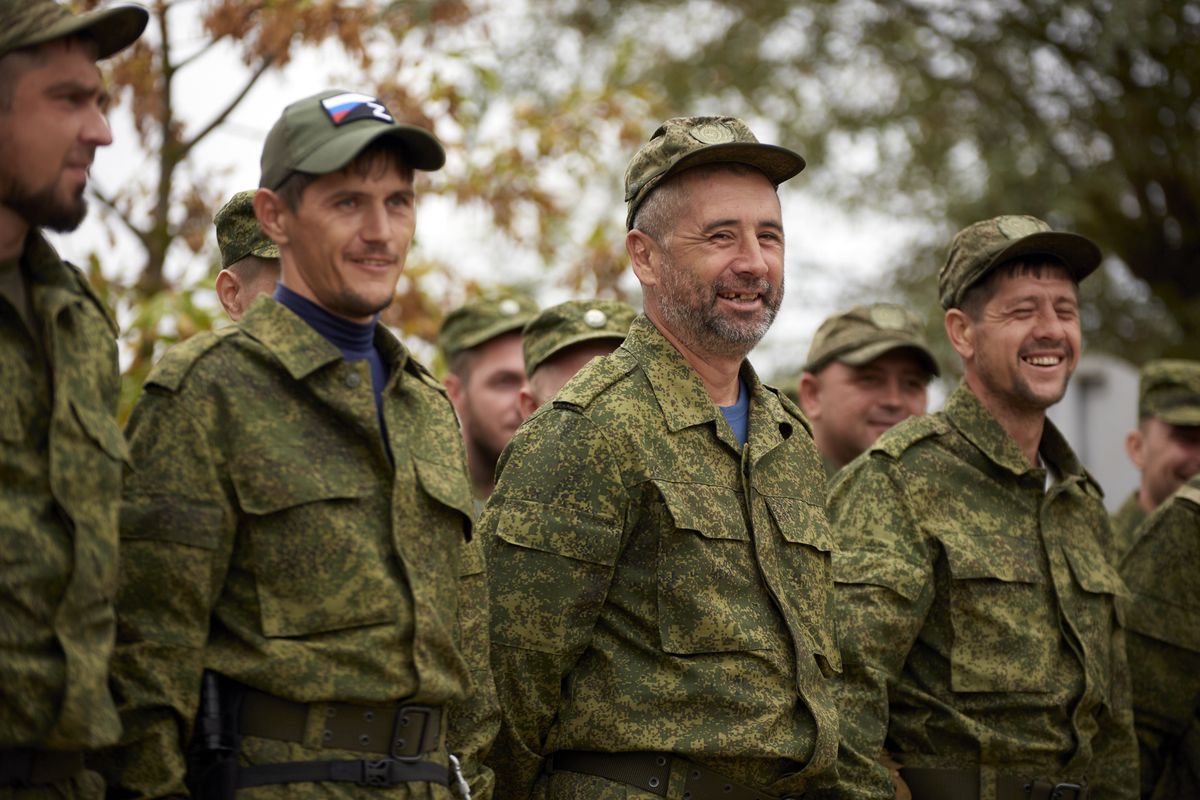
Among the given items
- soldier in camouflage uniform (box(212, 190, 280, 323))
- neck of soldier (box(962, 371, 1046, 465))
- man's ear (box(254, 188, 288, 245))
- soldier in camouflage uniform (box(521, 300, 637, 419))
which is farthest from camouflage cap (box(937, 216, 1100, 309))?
man's ear (box(254, 188, 288, 245))

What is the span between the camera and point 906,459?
567 cm

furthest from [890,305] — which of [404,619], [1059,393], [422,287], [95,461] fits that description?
[95,461]

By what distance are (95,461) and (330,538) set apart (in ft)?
1.75

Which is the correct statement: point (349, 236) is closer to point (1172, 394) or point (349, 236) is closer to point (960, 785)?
point (960, 785)

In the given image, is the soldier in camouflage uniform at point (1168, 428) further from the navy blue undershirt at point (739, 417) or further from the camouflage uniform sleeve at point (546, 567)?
the camouflage uniform sleeve at point (546, 567)

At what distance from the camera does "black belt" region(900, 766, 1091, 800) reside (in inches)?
210

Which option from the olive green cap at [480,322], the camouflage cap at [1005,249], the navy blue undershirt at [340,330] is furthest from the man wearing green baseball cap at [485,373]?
the navy blue undershirt at [340,330]

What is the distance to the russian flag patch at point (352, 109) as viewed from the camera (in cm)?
378

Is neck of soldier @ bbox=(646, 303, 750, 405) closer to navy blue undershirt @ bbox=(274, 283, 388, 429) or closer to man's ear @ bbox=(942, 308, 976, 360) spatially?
navy blue undershirt @ bbox=(274, 283, 388, 429)

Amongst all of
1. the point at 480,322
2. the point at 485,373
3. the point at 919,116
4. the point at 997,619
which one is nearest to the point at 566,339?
the point at 485,373

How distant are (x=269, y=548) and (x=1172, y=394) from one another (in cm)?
566

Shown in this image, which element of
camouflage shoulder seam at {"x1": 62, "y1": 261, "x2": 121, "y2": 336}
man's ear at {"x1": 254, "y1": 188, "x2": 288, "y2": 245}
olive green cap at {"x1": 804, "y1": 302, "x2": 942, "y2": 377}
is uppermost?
olive green cap at {"x1": 804, "y1": 302, "x2": 942, "y2": 377}

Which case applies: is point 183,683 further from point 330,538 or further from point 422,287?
point 422,287

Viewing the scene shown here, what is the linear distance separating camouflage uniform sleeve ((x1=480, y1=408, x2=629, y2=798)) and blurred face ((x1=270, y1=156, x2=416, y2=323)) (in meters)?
0.86
